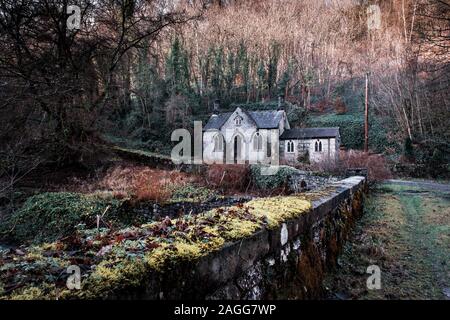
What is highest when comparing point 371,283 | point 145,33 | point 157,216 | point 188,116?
point 145,33

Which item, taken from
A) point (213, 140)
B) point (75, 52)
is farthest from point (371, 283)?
point (213, 140)

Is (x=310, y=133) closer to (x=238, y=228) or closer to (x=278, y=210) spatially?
(x=278, y=210)

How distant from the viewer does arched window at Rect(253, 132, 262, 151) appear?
31891 mm

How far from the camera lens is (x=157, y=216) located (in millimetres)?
11195

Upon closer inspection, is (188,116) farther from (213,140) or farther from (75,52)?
(75,52)

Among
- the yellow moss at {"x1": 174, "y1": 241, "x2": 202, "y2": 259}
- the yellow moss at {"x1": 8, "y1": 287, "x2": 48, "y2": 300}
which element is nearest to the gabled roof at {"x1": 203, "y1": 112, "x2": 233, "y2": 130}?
the yellow moss at {"x1": 174, "y1": 241, "x2": 202, "y2": 259}

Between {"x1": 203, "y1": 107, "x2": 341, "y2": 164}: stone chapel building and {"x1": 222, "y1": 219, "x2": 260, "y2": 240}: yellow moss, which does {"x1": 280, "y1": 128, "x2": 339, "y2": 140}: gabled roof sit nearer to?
{"x1": 203, "y1": 107, "x2": 341, "y2": 164}: stone chapel building

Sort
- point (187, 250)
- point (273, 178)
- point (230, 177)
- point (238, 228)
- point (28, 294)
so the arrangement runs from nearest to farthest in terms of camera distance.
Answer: point (28, 294) → point (187, 250) → point (238, 228) → point (230, 177) → point (273, 178)

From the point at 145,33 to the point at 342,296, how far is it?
53.7ft

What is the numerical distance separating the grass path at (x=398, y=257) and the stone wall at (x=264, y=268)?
33cm

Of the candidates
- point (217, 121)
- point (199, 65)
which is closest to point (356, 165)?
point (217, 121)

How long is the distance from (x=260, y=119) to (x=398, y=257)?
1118 inches

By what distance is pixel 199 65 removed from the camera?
127ft

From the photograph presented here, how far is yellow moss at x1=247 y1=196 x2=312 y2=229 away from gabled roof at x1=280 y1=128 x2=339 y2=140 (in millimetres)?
27060
